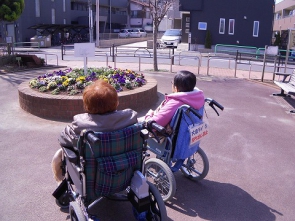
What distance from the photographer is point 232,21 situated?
26.0 meters

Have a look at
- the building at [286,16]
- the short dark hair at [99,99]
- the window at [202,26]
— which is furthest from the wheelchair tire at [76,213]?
the building at [286,16]

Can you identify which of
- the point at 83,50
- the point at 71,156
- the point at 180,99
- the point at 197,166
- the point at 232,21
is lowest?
the point at 197,166

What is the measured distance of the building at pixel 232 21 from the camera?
82.6 ft

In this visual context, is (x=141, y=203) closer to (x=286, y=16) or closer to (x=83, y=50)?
(x=83, y=50)

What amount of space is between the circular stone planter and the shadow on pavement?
2883 mm

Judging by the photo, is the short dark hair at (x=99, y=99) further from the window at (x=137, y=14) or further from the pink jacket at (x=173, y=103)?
the window at (x=137, y=14)

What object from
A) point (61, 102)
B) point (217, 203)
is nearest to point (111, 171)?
point (217, 203)

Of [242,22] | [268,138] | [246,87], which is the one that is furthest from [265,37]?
[268,138]

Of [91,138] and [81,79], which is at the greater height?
[91,138]

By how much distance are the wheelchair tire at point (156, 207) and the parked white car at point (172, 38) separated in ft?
85.8

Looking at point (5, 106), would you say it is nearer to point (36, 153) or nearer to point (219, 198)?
point (36, 153)

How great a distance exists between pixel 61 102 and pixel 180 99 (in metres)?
3.35

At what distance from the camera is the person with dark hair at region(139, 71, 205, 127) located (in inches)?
136

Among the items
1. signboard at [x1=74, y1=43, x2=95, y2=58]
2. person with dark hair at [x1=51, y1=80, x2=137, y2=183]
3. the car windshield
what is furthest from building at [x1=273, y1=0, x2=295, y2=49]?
person with dark hair at [x1=51, y1=80, x2=137, y2=183]
